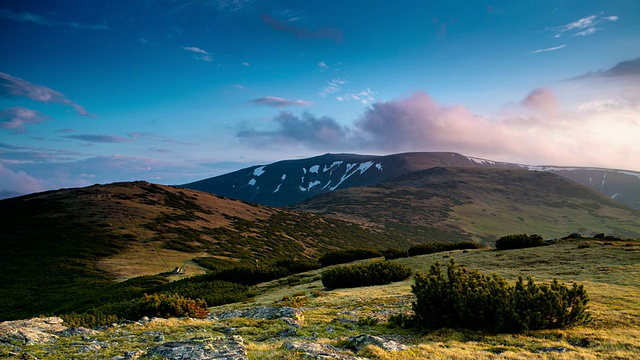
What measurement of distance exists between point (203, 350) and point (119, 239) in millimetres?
62526

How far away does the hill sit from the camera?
4109 cm

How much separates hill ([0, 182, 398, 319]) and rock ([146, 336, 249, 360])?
27.8 meters

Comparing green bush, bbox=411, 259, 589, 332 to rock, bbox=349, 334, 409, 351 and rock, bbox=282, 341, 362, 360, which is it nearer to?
rock, bbox=349, 334, 409, 351

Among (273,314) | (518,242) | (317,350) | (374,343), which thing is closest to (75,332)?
(273,314)

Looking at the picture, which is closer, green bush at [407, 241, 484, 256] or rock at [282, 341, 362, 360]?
rock at [282, 341, 362, 360]

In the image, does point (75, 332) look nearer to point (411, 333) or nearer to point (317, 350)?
point (317, 350)

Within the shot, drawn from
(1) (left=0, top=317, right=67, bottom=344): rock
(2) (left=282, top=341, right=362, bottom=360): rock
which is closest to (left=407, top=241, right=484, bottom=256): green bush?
(2) (left=282, top=341, right=362, bottom=360): rock

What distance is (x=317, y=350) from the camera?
348 inches

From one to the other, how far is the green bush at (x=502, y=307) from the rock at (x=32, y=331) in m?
11.8

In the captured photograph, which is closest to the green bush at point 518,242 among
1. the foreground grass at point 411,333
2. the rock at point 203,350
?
the foreground grass at point 411,333

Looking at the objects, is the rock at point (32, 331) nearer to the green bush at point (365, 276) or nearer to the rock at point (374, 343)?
the rock at point (374, 343)

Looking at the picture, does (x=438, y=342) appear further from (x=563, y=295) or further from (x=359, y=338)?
(x=563, y=295)

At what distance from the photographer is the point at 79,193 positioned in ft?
279

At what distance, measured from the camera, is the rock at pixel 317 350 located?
824cm
